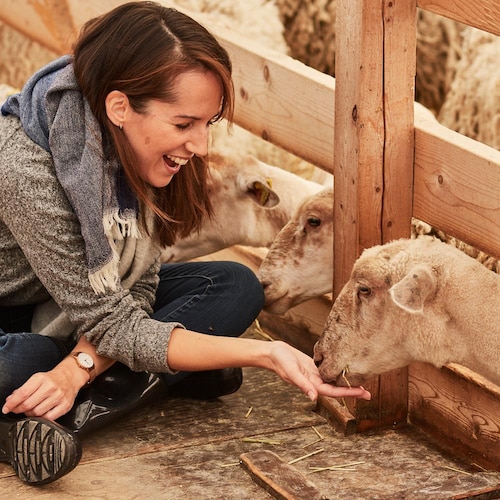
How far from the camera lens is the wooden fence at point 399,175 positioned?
3139mm

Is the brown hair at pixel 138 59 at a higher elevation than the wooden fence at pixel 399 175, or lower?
higher

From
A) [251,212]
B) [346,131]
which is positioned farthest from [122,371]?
[251,212]

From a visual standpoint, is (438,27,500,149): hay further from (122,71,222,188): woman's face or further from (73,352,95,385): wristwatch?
(73,352,95,385): wristwatch

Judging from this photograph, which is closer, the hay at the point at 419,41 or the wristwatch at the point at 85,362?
the wristwatch at the point at 85,362

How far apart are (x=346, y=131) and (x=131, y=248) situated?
2.52 ft

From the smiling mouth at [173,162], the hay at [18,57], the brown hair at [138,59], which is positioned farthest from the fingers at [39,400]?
the hay at [18,57]

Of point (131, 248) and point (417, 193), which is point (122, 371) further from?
point (417, 193)

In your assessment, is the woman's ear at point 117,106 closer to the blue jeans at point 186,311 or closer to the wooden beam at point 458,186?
the blue jeans at point 186,311

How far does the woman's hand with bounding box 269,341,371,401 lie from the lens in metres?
2.88

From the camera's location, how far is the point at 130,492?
3.12 meters

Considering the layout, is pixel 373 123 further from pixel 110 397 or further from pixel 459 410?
pixel 110 397

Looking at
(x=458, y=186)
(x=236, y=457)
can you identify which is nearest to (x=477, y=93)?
(x=458, y=186)

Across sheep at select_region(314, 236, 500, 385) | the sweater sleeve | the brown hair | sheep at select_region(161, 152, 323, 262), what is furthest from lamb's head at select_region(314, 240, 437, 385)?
sheep at select_region(161, 152, 323, 262)

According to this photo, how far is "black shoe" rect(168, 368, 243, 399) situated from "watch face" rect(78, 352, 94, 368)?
0.60 meters
